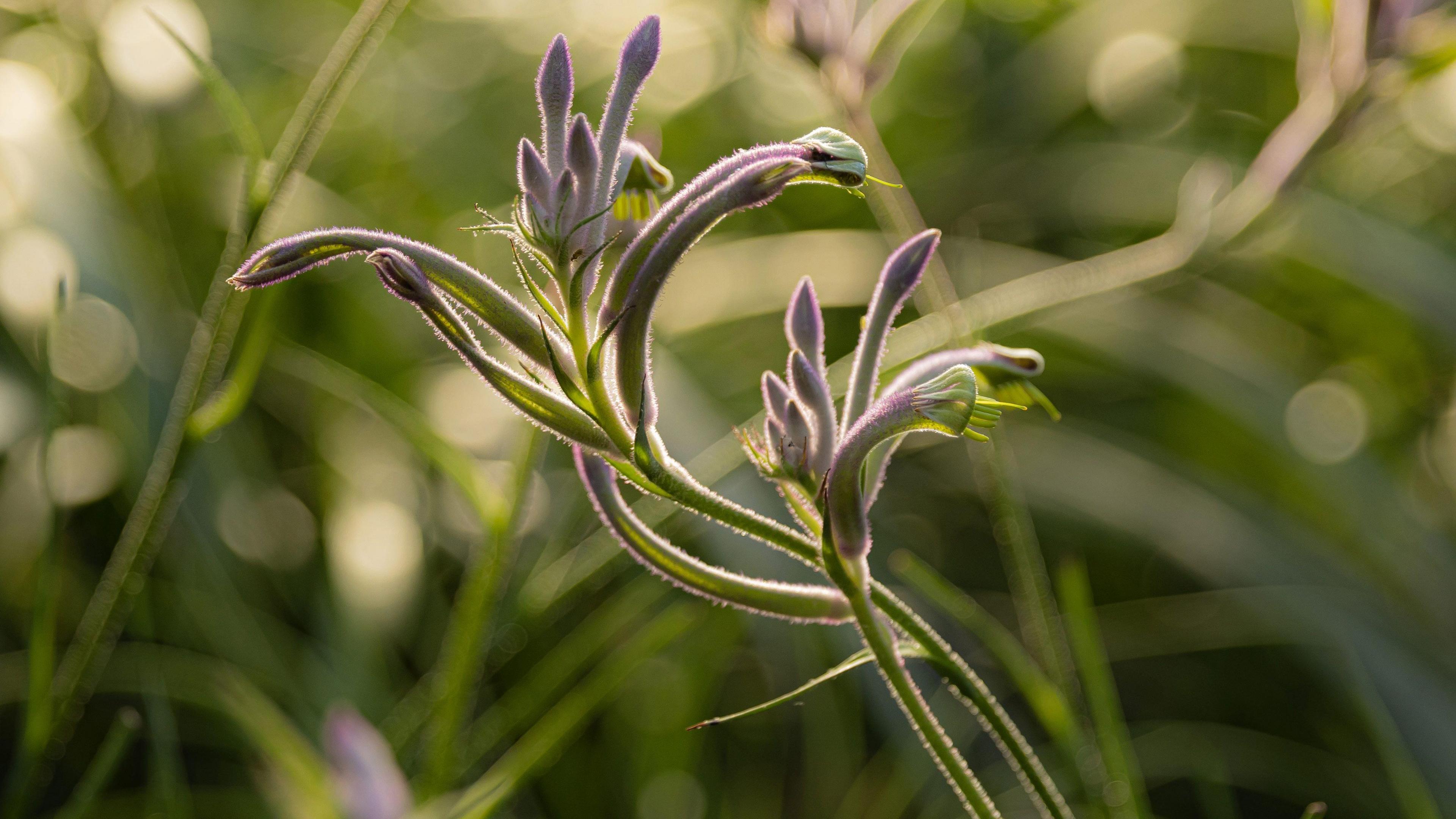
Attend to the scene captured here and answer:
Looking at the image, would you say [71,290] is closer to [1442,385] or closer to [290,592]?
[290,592]

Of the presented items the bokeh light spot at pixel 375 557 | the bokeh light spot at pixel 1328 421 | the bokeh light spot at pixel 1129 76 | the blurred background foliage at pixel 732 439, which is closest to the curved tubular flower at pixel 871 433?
the blurred background foliage at pixel 732 439

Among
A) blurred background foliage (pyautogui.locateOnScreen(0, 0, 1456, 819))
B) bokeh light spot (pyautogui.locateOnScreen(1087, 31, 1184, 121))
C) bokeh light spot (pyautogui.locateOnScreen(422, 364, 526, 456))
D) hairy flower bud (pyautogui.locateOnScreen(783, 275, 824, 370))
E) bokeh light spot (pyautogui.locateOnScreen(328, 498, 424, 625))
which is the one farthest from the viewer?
bokeh light spot (pyautogui.locateOnScreen(1087, 31, 1184, 121))

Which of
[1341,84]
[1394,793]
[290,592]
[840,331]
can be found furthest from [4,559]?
[1394,793]

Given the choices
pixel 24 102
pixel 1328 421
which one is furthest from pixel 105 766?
pixel 1328 421

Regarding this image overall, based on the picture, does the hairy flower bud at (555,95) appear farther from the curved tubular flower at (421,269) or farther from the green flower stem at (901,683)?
the green flower stem at (901,683)

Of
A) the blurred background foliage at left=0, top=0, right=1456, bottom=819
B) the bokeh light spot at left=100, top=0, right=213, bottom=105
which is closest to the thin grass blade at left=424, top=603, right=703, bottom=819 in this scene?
the blurred background foliage at left=0, top=0, right=1456, bottom=819

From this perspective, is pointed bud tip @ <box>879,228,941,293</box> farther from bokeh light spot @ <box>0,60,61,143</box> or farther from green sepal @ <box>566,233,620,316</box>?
bokeh light spot @ <box>0,60,61,143</box>

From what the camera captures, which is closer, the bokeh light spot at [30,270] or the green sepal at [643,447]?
the green sepal at [643,447]

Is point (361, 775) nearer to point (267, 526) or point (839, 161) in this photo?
point (839, 161)
